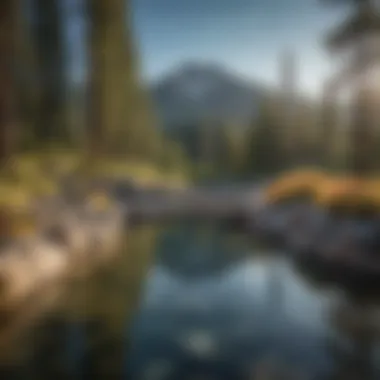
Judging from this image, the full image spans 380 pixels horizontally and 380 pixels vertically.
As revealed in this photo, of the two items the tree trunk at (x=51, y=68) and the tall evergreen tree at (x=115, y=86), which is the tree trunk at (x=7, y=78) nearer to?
the tree trunk at (x=51, y=68)

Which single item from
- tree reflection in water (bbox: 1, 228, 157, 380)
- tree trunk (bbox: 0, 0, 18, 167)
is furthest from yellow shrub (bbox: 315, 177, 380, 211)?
tree trunk (bbox: 0, 0, 18, 167)

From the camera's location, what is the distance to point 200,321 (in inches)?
92.4

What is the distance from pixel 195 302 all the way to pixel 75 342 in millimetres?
502

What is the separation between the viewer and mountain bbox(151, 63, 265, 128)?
7.86ft

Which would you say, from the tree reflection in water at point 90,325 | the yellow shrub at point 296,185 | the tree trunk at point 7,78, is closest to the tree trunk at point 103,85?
the tree trunk at point 7,78

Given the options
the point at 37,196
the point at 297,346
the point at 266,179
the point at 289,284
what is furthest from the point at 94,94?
the point at 297,346

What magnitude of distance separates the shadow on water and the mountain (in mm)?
464

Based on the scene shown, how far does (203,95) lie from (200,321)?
0.92 metres

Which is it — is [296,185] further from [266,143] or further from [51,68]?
[51,68]

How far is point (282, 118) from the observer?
243cm

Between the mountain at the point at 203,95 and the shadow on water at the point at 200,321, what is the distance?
1.52 feet

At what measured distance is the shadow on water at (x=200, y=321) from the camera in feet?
7.38

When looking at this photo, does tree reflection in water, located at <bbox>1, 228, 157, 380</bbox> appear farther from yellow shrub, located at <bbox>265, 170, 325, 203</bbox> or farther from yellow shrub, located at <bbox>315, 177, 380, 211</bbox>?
yellow shrub, located at <bbox>315, 177, 380, 211</bbox>

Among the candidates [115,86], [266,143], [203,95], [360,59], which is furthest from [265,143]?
[115,86]
